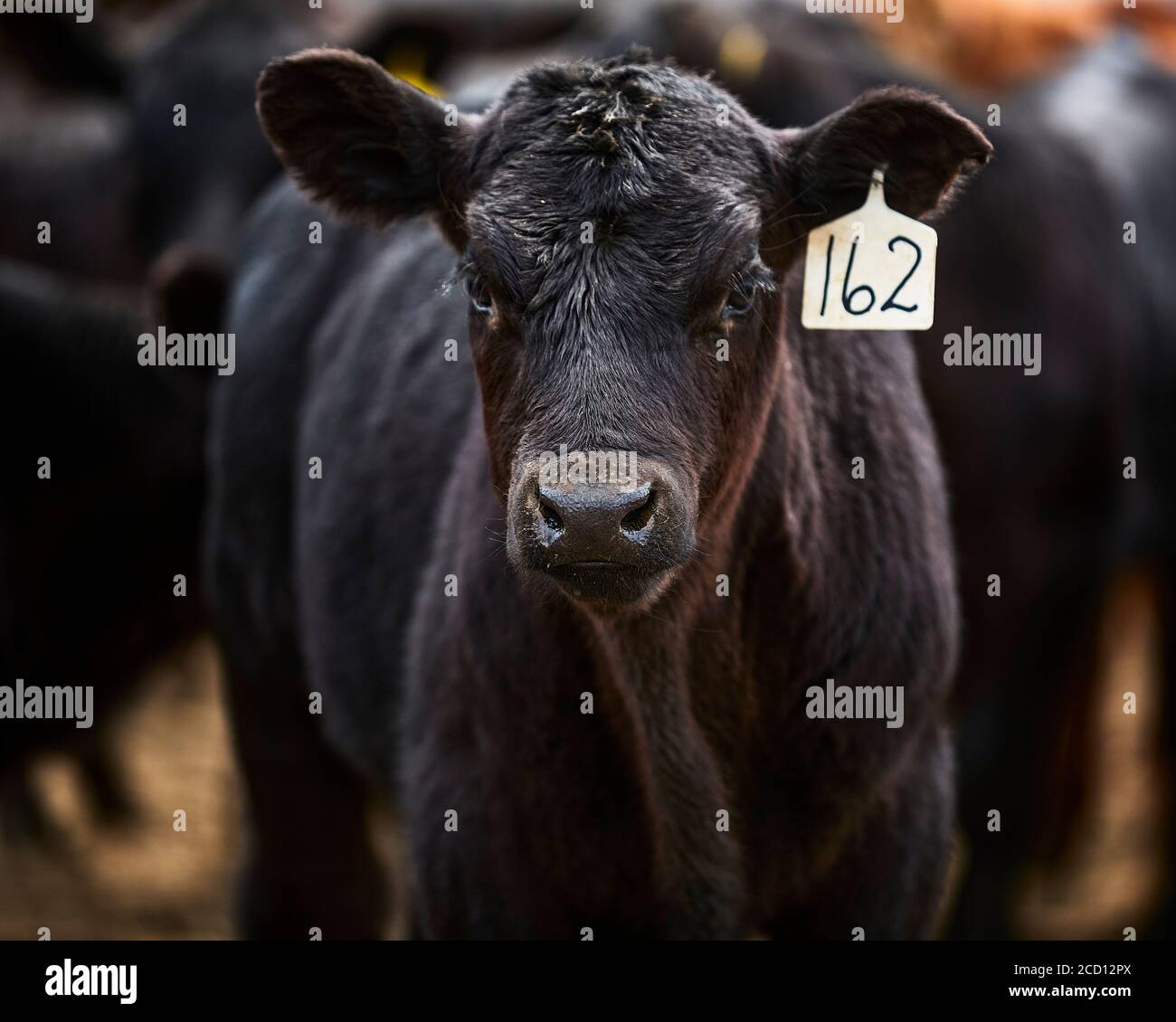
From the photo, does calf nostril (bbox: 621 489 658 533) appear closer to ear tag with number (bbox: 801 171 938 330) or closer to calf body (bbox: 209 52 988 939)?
calf body (bbox: 209 52 988 939)

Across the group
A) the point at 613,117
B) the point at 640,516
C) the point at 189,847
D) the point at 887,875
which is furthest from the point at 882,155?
the point at 189,847

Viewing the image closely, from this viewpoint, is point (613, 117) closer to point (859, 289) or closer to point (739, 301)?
point (739, 301)

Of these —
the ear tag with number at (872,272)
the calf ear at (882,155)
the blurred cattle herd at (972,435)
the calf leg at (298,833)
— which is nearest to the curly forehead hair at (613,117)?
the calf ear at (882,155)

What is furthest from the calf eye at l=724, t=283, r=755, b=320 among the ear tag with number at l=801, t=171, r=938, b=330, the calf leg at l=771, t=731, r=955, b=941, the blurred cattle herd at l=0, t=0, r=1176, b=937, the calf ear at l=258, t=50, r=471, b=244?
the blurred cattle herd at l=0, t=0, r=1176, b=937

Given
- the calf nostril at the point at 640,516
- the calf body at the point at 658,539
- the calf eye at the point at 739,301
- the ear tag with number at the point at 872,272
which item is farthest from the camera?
the ear tag with number at the point at 872,272

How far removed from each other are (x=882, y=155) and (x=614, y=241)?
65cm

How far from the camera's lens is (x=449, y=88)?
890 cm

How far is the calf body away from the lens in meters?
2.94

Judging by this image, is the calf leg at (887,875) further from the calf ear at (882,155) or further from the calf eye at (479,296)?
the calf eye at (479,296)

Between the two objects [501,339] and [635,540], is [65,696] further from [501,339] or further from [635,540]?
[635,540]

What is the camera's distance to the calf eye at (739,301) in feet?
10.1

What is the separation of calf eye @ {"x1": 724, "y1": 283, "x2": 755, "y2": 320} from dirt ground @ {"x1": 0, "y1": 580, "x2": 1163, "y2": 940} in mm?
3378

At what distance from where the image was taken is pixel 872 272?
3293 millimetres

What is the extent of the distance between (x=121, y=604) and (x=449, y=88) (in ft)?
13.2
